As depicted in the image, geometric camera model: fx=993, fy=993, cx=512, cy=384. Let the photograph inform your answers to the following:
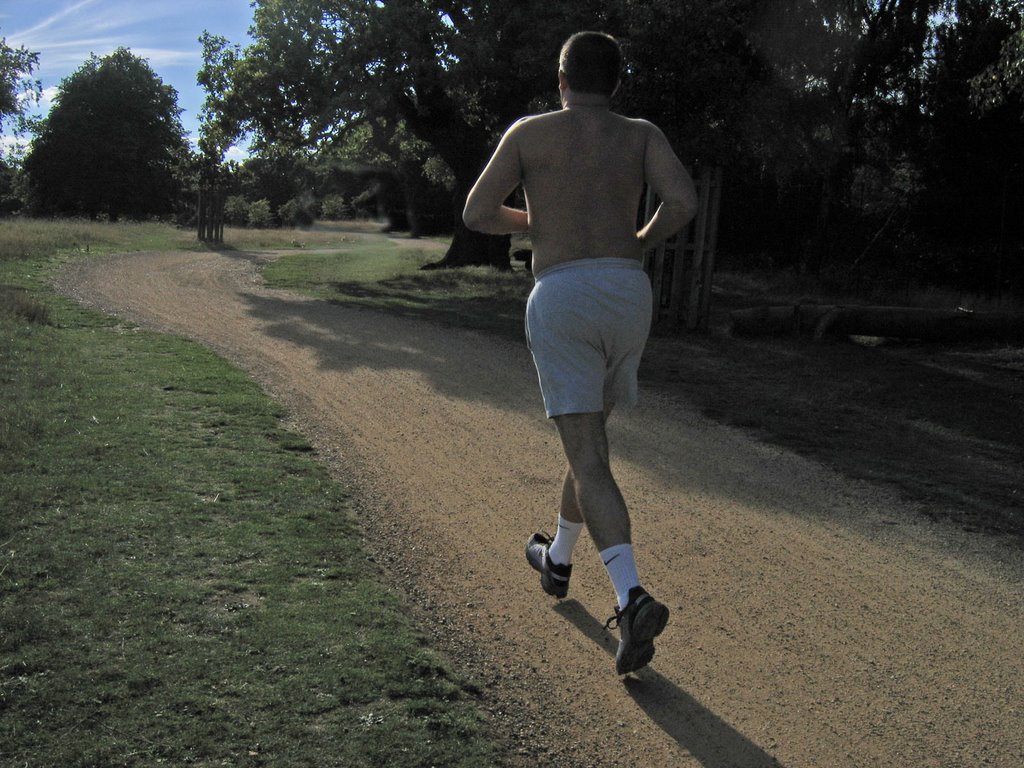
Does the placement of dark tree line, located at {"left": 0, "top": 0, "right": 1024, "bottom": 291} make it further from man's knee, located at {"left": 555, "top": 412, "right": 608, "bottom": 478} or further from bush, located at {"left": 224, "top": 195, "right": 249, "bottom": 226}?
bush, located at {"left": 224, "top": 195, "right": 249, "bottom": 226}

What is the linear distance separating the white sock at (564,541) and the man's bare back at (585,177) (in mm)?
1093

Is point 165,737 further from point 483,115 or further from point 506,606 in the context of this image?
point 483,115

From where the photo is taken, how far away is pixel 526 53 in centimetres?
1755

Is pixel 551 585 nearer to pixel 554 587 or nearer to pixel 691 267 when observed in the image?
pixel 554 587

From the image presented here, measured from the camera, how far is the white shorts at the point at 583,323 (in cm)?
342

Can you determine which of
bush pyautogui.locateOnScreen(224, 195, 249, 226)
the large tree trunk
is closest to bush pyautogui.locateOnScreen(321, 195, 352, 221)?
bush pyautogui.locateOnScreen(224, 195, 249, 226)

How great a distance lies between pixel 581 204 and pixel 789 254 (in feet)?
69.0

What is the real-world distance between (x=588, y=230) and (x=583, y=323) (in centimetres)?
32

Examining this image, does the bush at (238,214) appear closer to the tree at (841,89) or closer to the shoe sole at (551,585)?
the tree at (841,89)

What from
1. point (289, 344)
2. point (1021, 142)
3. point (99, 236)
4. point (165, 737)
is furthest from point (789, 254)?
point (165, 737)

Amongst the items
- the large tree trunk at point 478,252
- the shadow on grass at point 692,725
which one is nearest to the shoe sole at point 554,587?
the shadow on grass at point 692,725

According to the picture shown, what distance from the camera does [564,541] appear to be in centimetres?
399

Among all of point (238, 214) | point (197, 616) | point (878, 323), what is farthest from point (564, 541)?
point (238, 214)

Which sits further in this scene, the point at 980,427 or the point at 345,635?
the point at 980,427
